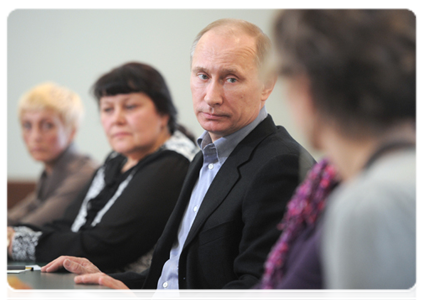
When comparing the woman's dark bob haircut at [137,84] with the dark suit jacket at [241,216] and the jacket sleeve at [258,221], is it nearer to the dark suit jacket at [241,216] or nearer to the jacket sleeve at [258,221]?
the dark suit jacket at [241,216]

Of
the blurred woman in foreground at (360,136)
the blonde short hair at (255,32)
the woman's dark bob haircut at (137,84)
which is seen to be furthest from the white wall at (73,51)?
the blurred woman in foreground at (360,136)

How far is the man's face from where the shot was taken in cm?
140

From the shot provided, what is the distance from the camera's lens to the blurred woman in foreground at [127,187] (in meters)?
1.78

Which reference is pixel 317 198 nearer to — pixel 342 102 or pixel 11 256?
pixel 342 102

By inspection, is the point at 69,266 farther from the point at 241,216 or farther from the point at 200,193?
the point at 241,216

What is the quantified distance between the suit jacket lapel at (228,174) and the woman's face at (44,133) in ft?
6.41

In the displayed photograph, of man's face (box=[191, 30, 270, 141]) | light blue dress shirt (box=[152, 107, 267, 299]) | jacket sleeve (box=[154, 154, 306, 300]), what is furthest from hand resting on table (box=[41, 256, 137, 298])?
man's face (box=[191, 30, 270, 141])

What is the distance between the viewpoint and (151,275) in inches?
57.7

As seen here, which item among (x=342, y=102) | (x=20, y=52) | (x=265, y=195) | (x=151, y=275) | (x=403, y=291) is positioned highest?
(x=20, y=52)

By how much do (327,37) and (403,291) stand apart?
0.32 metres

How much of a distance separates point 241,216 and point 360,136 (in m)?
0.70

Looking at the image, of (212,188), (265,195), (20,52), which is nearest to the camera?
(265,195)

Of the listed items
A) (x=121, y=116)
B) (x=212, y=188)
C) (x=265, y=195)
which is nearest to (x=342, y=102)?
(x=265, y=195)

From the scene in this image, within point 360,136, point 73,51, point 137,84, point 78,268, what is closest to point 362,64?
point 360,136
